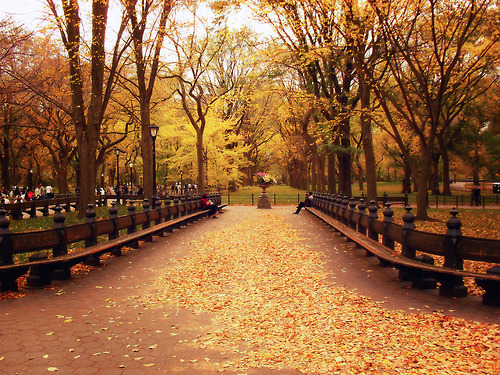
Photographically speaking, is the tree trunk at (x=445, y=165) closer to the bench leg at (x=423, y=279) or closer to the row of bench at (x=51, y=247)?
the bench leg at (x=423, y=279)

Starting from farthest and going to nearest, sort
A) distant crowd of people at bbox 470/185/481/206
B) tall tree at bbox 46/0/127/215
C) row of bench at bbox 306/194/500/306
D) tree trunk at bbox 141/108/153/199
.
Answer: distant crowd of people at bbox 470/185/481/206 < tree trunk at bbox 141/108/153/199 < tall tree at bbox 46/0/127/215 < row of bench at bbox 306/194/500/306

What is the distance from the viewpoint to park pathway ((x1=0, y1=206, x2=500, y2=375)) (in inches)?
164

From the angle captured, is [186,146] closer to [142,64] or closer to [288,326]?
[142,64]

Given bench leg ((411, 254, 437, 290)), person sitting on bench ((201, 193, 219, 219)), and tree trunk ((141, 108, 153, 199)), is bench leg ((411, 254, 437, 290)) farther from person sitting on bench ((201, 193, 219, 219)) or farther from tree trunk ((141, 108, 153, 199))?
person sitting on bench ((201, 193, 219, 219))

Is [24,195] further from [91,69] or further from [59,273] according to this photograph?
[59,273]

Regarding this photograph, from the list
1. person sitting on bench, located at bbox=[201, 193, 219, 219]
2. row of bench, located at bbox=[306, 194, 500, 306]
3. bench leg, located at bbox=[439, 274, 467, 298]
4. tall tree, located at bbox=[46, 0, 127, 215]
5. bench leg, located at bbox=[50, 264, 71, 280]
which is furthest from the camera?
person sitting on bench, located at bbox=[201, 193, 219, 219]

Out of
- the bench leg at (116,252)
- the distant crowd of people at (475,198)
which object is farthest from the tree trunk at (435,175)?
the bench leg at (116,252)

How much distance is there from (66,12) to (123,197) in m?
18.7

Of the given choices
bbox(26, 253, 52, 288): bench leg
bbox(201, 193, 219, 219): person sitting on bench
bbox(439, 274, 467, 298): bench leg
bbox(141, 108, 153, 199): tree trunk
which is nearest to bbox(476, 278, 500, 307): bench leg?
bbox(439, 274, 467, 298): bench leg

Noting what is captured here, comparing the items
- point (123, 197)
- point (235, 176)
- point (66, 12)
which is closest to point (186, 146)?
point (235, 176)

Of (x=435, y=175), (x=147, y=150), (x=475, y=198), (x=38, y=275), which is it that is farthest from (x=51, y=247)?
(x=435, y=175)

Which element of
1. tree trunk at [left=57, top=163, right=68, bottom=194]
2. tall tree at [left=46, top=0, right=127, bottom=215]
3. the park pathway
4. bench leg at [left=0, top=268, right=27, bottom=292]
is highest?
tall tree at [left=46, top=0, right=127, bottom=215]

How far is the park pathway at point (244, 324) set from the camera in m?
4.17

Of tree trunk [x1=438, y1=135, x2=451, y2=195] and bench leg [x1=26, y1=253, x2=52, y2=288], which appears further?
tree trunk [x1=438, y1=135, x2=451, y2=195]
